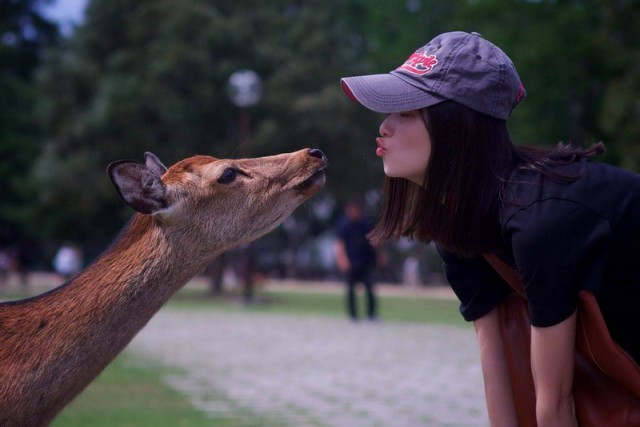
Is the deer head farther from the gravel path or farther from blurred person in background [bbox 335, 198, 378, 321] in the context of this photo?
blurred person in background [bbox 335, 198, 378, 321]

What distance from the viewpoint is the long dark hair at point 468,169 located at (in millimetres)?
3402

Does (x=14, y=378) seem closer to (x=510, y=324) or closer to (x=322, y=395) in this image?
(x=510, y=324)

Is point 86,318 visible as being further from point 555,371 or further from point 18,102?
point 18,102

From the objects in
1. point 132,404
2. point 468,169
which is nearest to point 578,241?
point 468,169

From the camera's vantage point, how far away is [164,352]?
45.7 ft

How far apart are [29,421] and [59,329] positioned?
0.40 meters

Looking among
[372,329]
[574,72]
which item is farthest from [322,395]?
[574,72]

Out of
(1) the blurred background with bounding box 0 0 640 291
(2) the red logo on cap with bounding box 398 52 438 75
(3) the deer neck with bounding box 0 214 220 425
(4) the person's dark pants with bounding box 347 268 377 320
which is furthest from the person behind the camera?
(1) the blurred background with bounding box 0 0 640 291

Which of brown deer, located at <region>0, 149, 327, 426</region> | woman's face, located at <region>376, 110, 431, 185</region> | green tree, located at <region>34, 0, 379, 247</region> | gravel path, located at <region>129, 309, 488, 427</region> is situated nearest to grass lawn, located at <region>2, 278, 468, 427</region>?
gravel path, located at <region>129, 309, 488, 427</region>

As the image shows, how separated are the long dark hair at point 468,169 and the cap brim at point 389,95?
0.15 ft

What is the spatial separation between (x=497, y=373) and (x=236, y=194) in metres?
1.56

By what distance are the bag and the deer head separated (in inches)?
50.7

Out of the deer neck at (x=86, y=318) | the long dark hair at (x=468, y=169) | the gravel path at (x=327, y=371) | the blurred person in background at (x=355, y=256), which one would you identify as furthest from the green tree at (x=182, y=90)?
the long dark hair at (x=468, y=169)

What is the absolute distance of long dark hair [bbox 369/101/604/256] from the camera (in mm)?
3402
